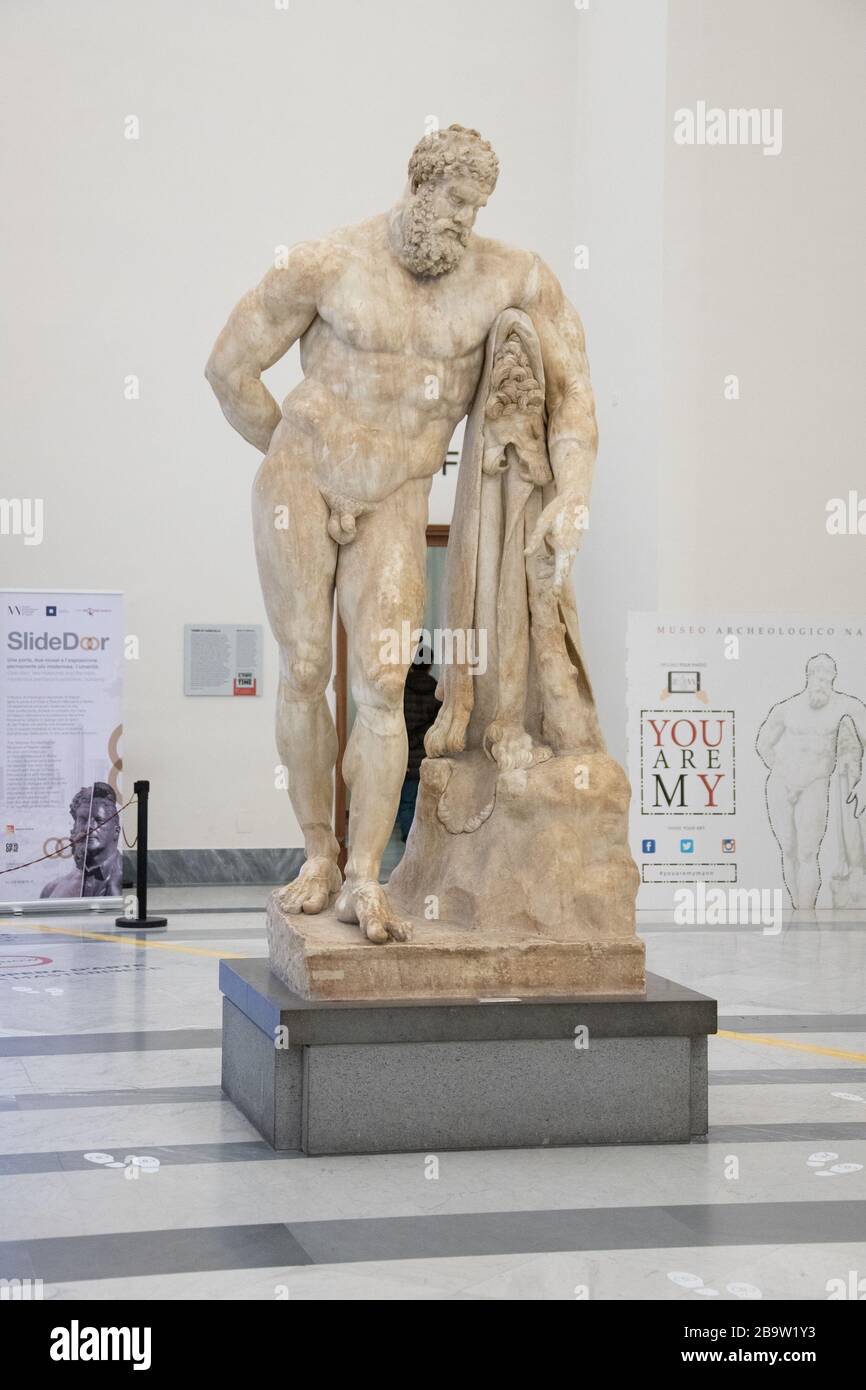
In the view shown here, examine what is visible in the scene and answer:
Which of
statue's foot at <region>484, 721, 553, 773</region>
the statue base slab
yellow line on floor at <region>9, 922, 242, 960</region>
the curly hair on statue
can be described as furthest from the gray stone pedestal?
yellow line on floor at <region>9, 922, 242, 960</region>

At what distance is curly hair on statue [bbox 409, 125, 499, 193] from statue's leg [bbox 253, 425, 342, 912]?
894 mm

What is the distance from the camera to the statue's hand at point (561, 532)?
491 cm

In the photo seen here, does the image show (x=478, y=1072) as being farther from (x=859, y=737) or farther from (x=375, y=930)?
(x=859, y=737)

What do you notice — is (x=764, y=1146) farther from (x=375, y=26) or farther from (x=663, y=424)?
(x=375, y=26)

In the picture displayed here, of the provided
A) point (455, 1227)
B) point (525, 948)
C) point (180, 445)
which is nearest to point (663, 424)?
point (180, 445)

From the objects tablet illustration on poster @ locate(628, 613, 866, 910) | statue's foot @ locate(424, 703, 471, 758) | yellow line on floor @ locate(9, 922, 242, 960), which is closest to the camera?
statue's foot @ locate(424, 703, 471, 758)

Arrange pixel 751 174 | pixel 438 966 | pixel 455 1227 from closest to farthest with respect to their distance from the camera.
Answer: pixel 455 1227 → pixel 438 966 → pixel 751 174

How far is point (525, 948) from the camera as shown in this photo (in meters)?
4.79

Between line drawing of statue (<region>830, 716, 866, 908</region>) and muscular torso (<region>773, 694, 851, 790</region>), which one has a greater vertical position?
muscular torso (<region>773, 694, 851, 790</region>)

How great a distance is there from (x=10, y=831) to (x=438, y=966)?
21.1 feet

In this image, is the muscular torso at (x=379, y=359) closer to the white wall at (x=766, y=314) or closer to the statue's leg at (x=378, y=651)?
the statue's leg at (x=378, y=651)

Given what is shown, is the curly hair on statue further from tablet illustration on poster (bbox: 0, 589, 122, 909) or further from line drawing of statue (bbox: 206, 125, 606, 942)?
tablet illustration on poster (bbox: 0, 589, 122, 909)

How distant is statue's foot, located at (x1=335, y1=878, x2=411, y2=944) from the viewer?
478 centimetres

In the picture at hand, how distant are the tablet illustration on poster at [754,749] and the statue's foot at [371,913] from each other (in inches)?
232
